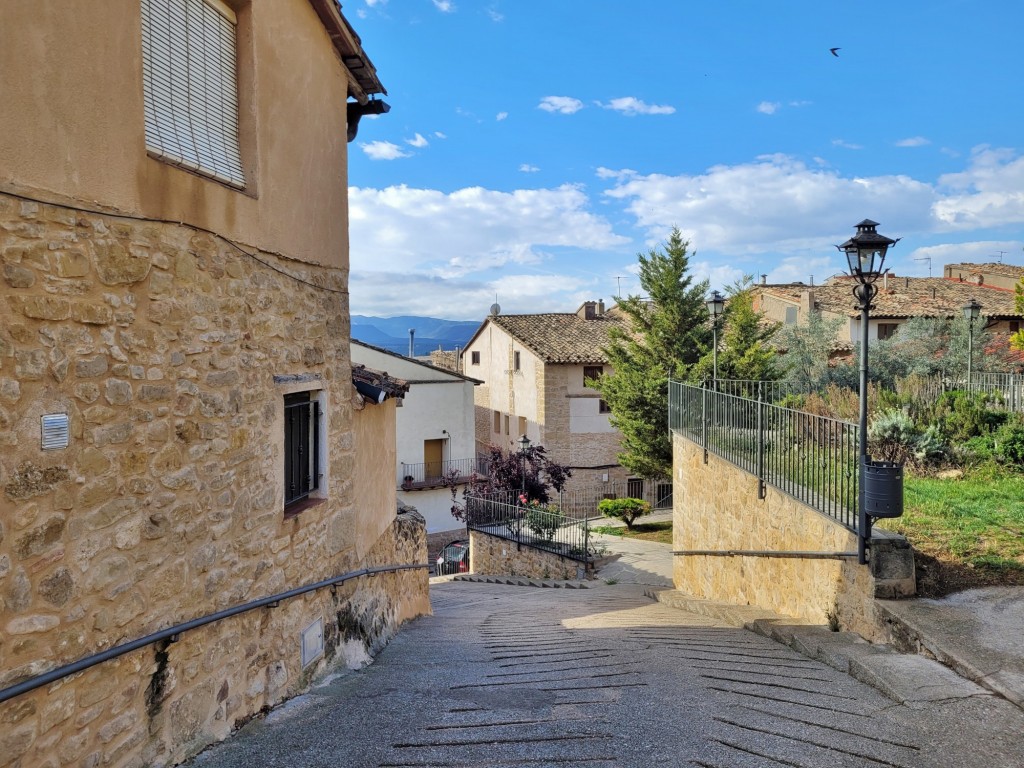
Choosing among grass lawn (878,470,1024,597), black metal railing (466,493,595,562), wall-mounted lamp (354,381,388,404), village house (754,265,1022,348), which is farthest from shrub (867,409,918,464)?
village house (754,265,1022,348)

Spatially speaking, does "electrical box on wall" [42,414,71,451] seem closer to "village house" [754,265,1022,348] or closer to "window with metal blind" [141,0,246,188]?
"window with metal blind" [141,0,246,188]

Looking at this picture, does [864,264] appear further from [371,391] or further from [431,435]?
[431,435]

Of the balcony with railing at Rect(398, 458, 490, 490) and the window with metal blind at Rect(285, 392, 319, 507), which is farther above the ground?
the window with metal blind at Rect(285, 392, 319, 507)

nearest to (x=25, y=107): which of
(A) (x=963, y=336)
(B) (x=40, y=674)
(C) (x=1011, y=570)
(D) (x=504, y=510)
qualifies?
(B) (x=40, y=674)

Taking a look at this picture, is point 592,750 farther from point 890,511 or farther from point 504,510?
point 504,510

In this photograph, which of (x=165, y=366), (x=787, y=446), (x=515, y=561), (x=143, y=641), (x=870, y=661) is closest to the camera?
(x=143, y=641)

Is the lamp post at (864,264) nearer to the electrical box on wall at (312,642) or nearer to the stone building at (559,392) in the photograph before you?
the electrical box on wall at (312,642)

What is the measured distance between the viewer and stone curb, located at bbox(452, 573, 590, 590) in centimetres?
1464

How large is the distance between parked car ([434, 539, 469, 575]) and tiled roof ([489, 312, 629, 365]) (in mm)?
9128

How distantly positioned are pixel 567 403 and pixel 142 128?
26.0 metres

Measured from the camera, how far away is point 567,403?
29.2 metres

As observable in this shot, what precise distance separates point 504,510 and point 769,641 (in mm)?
12579

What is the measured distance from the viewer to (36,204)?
9.76 ft

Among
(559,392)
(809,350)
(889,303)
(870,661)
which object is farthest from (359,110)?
(889,303)
